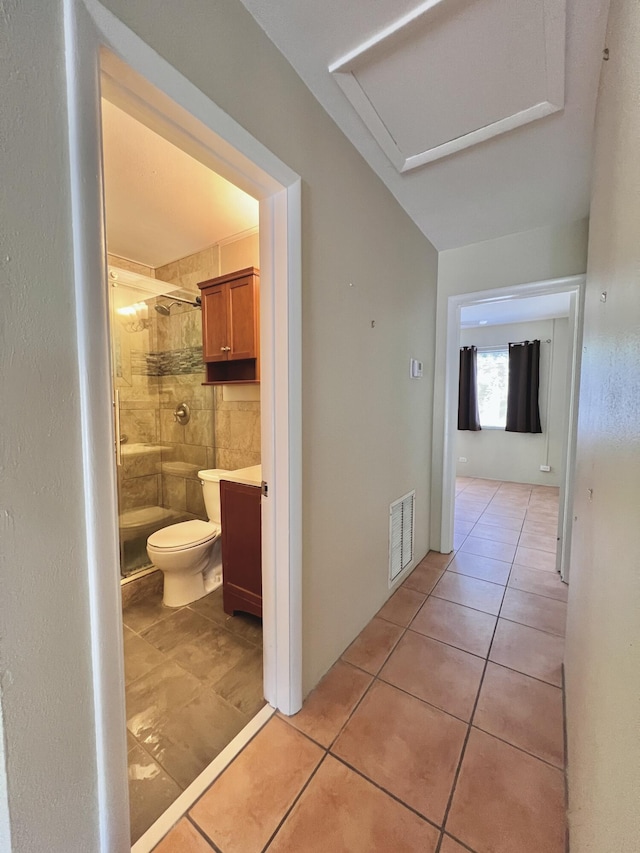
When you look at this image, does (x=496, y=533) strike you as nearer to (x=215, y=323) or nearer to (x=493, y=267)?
(x=493, y=267)

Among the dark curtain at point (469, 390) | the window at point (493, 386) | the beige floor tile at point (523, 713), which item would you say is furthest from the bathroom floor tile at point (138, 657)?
the window at point (493, 386)

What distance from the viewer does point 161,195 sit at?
1.88 meters

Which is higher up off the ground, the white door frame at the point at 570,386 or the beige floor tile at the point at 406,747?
the white door frame at the point at 570,386

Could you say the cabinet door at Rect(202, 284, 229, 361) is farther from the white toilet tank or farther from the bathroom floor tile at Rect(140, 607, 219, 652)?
the bathroom floor tile at Rect(140, 607, 219, 652)

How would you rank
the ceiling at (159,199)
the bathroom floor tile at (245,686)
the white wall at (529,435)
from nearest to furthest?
the bathroom floor tile at (245,686), the ceiling at (159,199), the white wall at (529,435)

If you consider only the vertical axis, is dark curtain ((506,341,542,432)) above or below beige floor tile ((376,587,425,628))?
above

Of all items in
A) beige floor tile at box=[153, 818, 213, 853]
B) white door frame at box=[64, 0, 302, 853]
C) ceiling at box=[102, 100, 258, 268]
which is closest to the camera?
white door frame at box=[64, 0, 302, 853]

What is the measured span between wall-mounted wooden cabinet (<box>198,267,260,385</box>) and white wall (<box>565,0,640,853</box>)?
162 centimetres

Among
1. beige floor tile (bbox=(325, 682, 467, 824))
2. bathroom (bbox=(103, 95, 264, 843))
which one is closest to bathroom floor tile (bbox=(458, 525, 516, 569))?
beige floor tile (bbox=(325, 682, 467, 824))

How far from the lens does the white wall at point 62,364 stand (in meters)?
0.59

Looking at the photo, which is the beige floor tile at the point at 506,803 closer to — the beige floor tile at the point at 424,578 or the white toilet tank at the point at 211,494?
the beige floor tile at the point at 424,578

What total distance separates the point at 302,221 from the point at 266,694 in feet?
6.12

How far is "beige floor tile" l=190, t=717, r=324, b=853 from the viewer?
936 mm

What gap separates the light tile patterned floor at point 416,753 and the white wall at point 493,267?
1.09 metres
